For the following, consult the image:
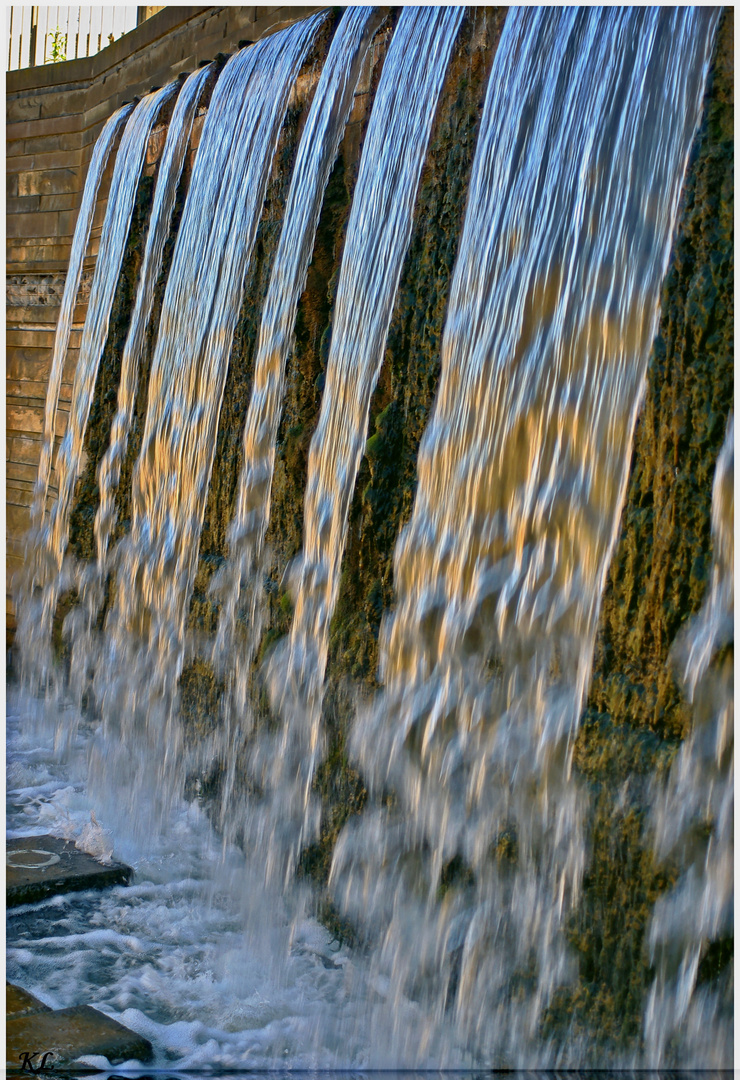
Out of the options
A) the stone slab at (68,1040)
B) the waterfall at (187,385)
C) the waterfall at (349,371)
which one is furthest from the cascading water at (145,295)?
the stone slab at (68,1040)

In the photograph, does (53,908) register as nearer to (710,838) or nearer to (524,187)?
(710,838)

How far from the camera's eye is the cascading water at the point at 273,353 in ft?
10.4

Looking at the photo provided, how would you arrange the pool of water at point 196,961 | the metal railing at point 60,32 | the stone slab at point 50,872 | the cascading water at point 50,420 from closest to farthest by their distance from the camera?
the pool of water at point 196,961, the stone slab at point 50,872, the metal railing at point 60,32, the cascading water at point 50,420

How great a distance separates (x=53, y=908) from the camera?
2998mm

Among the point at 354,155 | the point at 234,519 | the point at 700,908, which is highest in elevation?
the point at 354,155

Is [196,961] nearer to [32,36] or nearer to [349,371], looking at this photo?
[349,371]

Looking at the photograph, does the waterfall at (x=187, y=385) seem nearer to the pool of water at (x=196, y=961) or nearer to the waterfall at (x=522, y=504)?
the pool of water at (x=196, y=961)

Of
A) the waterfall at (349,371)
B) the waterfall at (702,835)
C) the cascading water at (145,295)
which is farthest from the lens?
the cascading water at (145,295)

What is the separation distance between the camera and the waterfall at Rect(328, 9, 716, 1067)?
2.07 metres

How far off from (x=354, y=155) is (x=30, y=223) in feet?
12.5

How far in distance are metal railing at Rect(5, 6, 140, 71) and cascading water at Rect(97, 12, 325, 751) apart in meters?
1.07

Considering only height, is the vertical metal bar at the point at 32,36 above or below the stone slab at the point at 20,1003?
above

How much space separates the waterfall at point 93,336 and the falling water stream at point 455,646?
1426 millimetres

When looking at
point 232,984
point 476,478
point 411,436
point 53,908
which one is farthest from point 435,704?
point 53,908
